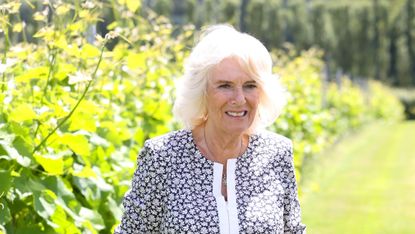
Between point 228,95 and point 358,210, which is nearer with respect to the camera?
point 228,95

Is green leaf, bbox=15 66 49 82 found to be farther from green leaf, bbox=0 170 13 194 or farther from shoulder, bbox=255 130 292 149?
shoulder, bbox=255 130 292 149

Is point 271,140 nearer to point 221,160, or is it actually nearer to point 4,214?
point 221,160

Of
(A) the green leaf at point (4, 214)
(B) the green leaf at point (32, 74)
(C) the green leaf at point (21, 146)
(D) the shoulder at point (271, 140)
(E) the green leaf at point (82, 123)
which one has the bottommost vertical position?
(A) the green leaf at point (4, 214)

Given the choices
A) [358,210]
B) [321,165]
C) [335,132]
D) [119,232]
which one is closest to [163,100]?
[119,232]

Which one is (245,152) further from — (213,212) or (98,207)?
(98,207)

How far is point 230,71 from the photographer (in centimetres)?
244

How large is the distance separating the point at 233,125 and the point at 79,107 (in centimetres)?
62

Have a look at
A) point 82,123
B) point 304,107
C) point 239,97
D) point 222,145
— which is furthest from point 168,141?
point 304,107

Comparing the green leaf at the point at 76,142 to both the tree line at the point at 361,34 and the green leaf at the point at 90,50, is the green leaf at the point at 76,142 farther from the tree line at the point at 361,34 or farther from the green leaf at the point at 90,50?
the tree line at the point at 361,34

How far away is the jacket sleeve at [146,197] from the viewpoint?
250 centimetres

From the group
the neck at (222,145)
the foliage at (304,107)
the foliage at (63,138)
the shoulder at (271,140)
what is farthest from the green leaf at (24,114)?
the foliage at (304,107)

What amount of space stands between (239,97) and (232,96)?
0.06 ft

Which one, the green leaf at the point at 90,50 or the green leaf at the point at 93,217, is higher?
the green leaf at the point at 90,50

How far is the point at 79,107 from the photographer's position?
2.87m
